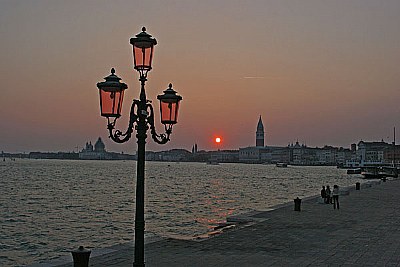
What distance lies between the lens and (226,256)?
1391 cm

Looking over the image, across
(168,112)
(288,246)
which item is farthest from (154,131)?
(288,246)

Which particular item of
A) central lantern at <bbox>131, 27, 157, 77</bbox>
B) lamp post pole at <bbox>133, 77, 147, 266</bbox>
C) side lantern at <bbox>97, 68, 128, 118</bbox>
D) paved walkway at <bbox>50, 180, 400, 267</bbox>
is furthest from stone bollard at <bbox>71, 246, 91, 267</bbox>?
central lantern at <bbox>131, 27, 157, 77</bbox>

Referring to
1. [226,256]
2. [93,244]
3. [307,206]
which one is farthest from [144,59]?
[307,206]

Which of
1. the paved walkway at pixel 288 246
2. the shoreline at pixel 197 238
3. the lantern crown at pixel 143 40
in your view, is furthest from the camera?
the paved walkway at pixel 288 246

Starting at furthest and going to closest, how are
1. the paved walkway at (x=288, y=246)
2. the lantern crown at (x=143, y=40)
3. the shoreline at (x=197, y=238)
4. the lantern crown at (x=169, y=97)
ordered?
the paved walkway at (x=288, y=246) < the shoreline at (x=197, y=238) < the lantern crown at (x=169, y=97) < the lantern crown at (x=143, y=40)

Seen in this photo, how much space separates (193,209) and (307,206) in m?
10.6

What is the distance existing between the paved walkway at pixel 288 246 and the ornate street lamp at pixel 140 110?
3.52m

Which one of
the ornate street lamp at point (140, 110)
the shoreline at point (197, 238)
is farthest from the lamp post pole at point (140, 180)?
the shoreline at point (197, 238)

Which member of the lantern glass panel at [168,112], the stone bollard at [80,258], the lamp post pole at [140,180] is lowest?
the stone bollard at [80,258]

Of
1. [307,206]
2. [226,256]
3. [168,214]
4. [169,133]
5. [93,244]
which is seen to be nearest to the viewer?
[169,133]

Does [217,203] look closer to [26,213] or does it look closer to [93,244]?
[26,213]

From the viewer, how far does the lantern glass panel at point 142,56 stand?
29.6ft

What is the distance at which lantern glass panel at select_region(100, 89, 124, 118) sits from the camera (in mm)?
8938

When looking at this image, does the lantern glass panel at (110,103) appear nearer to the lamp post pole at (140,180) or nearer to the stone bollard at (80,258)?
the lamp post pole at (140,180)
